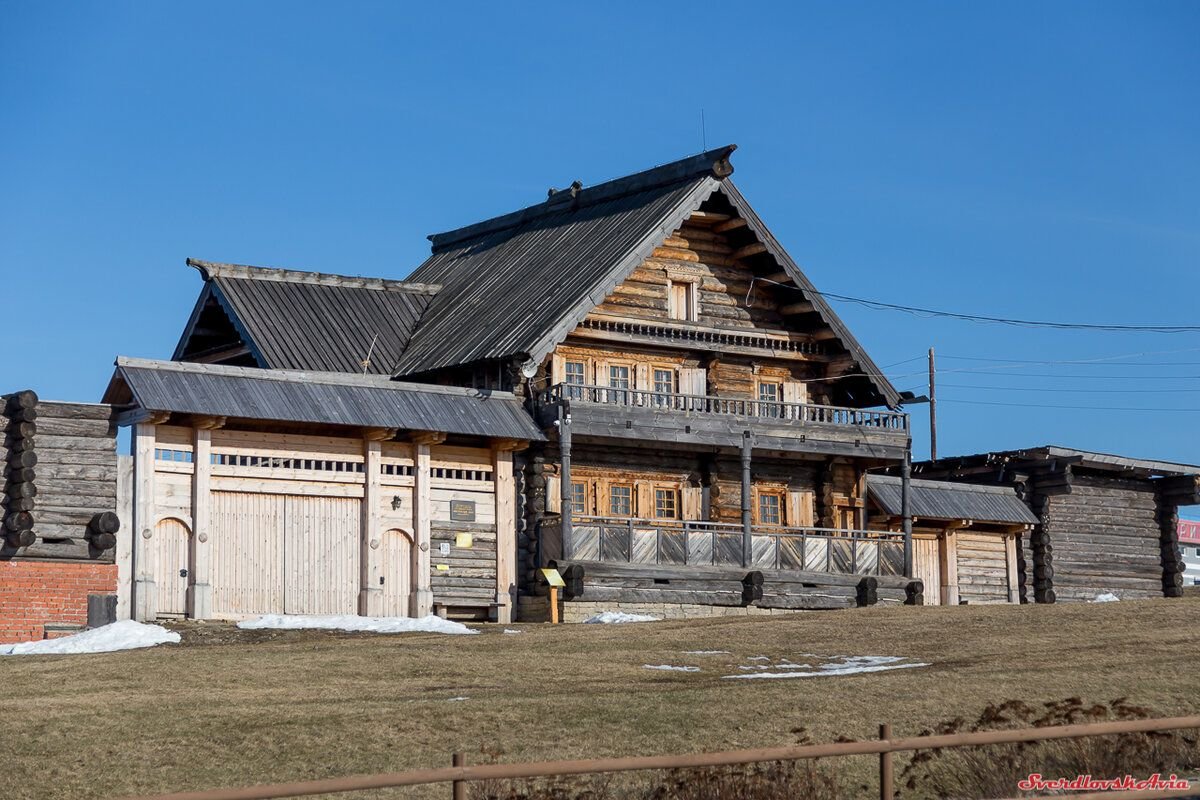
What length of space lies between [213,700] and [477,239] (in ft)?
93.5

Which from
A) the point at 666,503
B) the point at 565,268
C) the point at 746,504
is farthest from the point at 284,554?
the point at 565,268

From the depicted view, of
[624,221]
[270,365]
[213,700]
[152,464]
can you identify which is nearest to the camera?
[213,700]

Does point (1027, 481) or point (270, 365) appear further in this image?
point (1027, 481)

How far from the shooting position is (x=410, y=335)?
44.0 meters

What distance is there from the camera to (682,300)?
1686 inches

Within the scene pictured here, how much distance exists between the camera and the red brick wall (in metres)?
30.8

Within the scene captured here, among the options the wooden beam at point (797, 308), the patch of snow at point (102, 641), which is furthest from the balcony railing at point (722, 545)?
the patch of snow at point (102, 641)

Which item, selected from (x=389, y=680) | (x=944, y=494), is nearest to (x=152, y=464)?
(x=389, y=680)

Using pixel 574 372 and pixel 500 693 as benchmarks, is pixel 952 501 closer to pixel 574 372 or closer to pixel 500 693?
pixel 574 372

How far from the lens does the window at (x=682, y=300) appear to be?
4250 centimetres

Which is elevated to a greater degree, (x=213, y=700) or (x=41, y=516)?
(x=41, y=516)

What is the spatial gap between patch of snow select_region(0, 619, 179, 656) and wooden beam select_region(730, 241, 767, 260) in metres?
17.5

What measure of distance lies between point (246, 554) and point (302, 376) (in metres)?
3.74

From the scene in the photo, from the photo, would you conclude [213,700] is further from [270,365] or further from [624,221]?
[624,221]
